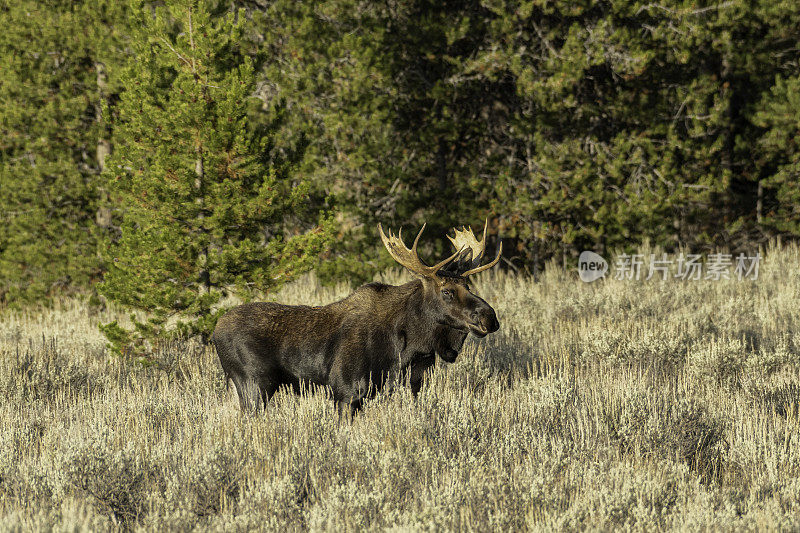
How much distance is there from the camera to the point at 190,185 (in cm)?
879

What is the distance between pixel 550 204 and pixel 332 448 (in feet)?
31.0

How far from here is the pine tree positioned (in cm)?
870

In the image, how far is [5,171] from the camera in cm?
1443

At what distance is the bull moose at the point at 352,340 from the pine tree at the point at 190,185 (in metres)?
2.28

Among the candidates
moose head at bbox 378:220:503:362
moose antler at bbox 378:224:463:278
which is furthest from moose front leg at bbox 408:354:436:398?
moose antler at bbox 378:224:463:278

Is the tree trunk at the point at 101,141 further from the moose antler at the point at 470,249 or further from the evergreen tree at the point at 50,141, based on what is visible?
the moose antler at the point at 470,249

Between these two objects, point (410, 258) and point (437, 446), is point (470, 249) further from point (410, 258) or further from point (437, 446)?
Answer: point (437, 446)

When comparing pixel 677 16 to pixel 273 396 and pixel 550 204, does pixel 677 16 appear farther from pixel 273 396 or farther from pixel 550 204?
pixel 273 396

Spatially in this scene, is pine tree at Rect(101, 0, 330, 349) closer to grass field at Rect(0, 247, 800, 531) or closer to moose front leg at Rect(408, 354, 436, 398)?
grass field at Rect(0, 247, 800, 531)

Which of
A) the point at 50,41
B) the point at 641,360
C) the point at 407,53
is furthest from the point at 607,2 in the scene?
the point at 50,41

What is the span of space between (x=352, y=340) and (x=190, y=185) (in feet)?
10.4

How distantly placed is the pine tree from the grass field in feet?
2.31

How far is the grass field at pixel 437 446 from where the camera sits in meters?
4.58

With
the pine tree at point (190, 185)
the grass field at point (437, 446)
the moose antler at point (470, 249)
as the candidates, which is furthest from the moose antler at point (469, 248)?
the pine tree at point (190, 185)
